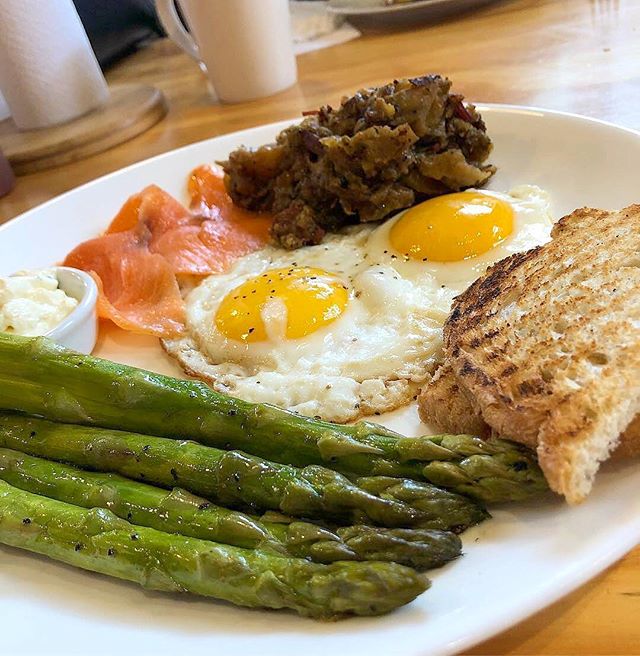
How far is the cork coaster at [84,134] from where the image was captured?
4.70 m

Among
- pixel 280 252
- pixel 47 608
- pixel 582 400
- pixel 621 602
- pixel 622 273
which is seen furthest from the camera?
pixel 280 252

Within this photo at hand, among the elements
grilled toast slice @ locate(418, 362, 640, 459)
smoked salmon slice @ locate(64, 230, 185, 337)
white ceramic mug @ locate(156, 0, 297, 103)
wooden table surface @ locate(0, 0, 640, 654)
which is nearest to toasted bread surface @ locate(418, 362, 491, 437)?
grilled toast slice @ locate(418, 362, 640, 459)

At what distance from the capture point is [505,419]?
1.58 m

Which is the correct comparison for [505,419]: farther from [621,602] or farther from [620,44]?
[620,44]

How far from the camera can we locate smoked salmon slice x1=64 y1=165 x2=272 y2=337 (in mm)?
2799

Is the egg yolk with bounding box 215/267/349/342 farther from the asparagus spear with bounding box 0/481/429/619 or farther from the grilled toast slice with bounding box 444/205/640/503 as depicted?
the asparagus spear with bounding box 0/481/429/619

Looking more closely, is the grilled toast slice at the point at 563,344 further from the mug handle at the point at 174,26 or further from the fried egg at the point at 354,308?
the mug handle at the point at 174,26

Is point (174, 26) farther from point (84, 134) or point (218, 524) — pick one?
point (218, 524)

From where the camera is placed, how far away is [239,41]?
457cm

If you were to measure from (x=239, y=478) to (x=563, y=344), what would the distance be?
0.91 m

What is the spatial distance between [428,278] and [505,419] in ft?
3.54

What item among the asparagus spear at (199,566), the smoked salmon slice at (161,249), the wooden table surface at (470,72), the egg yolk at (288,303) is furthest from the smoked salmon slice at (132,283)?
the wooden table surface at (470,72)

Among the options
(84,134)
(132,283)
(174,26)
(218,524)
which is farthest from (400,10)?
(218,524)

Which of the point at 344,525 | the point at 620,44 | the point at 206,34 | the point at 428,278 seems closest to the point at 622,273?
the point at 428,278
